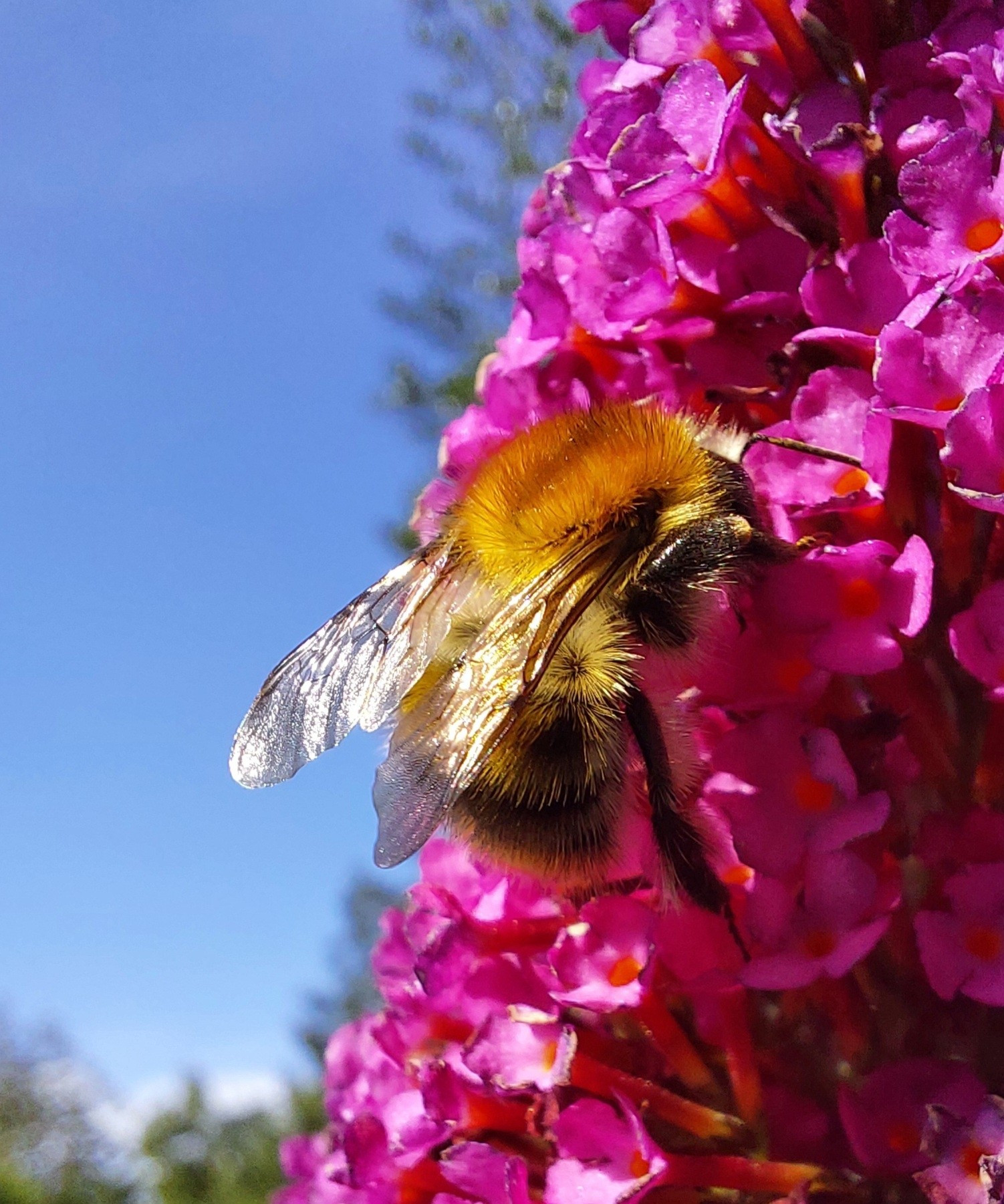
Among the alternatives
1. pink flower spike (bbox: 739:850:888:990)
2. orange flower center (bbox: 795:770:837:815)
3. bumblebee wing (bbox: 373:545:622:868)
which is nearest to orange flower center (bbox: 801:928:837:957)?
pink flower spike (bbox: 739:850:888:990)

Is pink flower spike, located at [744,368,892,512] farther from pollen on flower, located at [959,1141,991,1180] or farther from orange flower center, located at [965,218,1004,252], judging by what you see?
pollen on flower, located at [959,1141,991,1180]

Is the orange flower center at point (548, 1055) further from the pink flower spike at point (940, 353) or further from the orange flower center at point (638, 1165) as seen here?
the pink flower spike at point (940, 353)

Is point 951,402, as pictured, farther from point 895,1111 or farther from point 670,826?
point 895,1111

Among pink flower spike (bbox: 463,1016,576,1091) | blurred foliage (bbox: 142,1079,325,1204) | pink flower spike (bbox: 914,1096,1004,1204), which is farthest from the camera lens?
blurred foliage (bbox: 142,1079,325,1204)

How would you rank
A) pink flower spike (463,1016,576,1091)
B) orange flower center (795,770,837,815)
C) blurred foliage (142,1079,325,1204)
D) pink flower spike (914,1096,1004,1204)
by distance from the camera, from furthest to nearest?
blurred foliage (142,1079,325,1204) → pink flower spike (463,1016,576,1091) → orange flower center (795,770,837,815) → pink flower spike (914,1096,1004,1204)

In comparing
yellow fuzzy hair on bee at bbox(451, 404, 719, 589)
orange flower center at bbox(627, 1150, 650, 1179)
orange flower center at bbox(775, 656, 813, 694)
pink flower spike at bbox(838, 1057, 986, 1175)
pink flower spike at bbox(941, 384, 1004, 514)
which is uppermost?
yellow fuzzy hair on bee at bbox(451, 404, 719, 589)

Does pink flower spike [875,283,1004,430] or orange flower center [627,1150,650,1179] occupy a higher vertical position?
pink flower spike [875,283,1004,430]

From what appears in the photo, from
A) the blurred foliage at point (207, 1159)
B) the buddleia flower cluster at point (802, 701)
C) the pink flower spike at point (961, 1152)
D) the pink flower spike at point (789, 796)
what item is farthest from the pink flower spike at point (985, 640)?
the blurred foliage at point (207, 1159)
